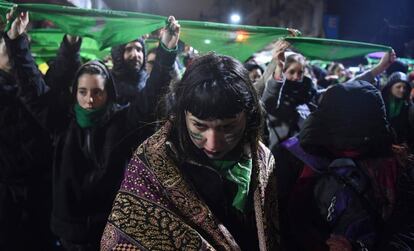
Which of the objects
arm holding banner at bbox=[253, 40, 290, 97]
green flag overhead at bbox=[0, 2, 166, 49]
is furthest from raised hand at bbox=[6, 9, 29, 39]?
arm holding banner at bbox=[253, 40, 290, 97]

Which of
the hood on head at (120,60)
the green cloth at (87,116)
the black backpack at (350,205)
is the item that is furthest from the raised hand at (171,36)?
the black backpack at (350,205)

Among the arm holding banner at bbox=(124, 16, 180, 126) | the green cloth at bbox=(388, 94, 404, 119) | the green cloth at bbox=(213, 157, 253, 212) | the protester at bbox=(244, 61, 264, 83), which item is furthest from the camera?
the green cloth at bbox=(388, 94, 404, 119)

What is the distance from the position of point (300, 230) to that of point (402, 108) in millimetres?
4359

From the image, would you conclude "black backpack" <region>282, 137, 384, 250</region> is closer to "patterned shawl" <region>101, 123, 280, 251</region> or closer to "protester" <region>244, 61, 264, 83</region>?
"patterned shawl" <region>101, 123, 280, 251</region>

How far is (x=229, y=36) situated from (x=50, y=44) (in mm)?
2924

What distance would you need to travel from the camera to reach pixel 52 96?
10.8 feet

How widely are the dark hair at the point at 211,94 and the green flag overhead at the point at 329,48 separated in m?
1.99

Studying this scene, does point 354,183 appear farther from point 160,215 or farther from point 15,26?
point 15,26

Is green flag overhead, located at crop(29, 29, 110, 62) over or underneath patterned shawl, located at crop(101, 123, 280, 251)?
over

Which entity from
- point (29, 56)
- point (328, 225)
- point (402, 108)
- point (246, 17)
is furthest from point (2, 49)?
point (246, 17)

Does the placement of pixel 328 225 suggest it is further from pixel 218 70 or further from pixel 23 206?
pixel 23 206

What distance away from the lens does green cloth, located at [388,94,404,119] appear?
5.55 metres

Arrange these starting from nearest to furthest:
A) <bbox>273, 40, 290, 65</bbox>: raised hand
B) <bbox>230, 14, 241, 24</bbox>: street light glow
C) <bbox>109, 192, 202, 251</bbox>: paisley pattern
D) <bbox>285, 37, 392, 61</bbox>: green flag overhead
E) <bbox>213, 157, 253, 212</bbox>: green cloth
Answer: <bbox>109, 192, 202, 251</bbox>: paisley pattern < <bbox>213, 157, 253, 212</bbox>: green cloth < <bbox>273, 40, 290, 65</bbox>: raised hand < <bbox>285, 37, 392, 61</bbox>: green flag overhead < <bbox>230, 14, 241, 24</bbox>: street light glow

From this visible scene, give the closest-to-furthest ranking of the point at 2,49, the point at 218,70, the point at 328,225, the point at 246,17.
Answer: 1. the point at 218,70
2. the point at 328,225
3. the point at 2,49
4. the point at 246,17
